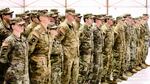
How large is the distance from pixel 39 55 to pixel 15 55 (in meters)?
0.79

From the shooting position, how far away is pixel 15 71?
5699 millimetres

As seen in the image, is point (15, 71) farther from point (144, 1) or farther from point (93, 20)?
point (144, 1)

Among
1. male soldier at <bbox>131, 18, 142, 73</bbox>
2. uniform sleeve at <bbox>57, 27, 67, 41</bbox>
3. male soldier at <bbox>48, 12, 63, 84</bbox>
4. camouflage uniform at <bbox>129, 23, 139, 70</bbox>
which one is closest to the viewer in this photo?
male soldier at <bbox>48, 12, 63, 84</bbox>

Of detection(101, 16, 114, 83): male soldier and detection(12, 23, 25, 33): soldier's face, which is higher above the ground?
detection(12, 23, 25, 33): soldier's face

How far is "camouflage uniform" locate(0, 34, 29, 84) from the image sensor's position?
5699 millimetres

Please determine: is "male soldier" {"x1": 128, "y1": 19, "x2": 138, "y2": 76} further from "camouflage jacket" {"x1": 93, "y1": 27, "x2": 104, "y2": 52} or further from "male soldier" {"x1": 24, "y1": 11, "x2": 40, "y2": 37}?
"male soldier" {"x1": 24, "y1": 11, "x2": 40, "y2": 37}

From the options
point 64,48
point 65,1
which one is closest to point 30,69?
point 64,48

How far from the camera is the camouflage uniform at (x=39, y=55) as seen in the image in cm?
645

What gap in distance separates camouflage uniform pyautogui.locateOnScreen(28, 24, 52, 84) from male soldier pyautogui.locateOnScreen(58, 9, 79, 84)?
38.0 inches

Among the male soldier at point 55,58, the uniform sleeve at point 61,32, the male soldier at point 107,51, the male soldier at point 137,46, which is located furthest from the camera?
the male soldier at point 137,46

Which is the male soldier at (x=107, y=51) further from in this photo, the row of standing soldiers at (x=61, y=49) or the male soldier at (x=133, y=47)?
the male soldier at (x=133, y=47)

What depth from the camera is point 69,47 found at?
25.0ft

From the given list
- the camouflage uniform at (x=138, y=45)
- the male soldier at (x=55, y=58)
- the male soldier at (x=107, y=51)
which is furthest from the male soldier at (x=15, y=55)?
→ the camouflage uniform at (x=138, y=45)

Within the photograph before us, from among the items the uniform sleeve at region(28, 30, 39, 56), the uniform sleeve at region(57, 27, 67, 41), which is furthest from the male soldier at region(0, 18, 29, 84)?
the uniform sleeve at region(57, 27, 67, 41)
